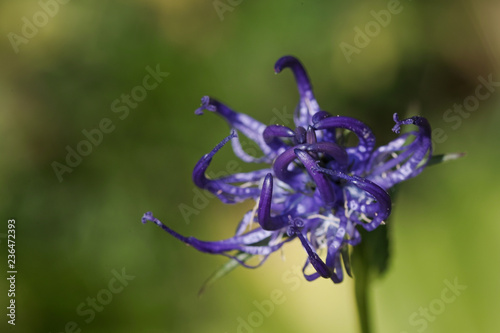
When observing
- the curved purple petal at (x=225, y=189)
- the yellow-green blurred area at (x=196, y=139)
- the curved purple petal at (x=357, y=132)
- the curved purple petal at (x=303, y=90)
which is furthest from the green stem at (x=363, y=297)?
the yellow-green blurred area at (x=196, y=139)

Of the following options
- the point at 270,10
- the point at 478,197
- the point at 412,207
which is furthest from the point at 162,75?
the point at 478,197

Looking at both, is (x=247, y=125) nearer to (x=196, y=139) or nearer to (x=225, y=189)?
(x=225, y=189)

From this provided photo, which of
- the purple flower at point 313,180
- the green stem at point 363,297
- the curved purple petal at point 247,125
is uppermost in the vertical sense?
the curved purple petal at point 247,125

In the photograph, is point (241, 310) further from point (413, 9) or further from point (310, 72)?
point (413, 9)

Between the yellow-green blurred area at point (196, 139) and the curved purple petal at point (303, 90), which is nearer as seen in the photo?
the curved purple petal at point (303, 90)

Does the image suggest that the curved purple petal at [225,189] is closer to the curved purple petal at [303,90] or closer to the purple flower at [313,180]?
the purple flower at [313,180]

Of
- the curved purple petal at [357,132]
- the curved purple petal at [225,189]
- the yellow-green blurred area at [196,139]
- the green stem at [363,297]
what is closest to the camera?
the curved purple petal at [357,132]

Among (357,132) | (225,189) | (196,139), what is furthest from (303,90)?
(196,139)
